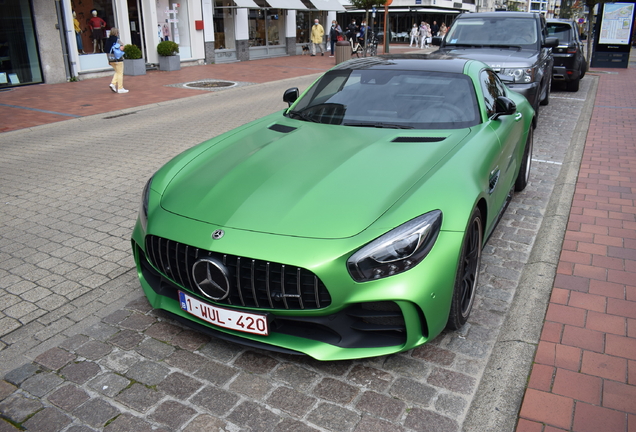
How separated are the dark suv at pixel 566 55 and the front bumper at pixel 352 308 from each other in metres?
12.9

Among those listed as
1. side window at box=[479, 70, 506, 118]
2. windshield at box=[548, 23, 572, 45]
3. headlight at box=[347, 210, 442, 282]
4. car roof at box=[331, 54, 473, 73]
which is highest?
windshield at box=[548, 23, 572, 45]

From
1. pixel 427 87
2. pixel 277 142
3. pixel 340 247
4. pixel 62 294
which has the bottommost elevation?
pixel 62 294

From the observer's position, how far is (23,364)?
2988 mm

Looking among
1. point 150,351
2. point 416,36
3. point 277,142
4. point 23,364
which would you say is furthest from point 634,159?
point 416,36

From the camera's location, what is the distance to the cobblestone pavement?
2.56 m

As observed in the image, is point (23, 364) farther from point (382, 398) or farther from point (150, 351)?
point (382, 398)

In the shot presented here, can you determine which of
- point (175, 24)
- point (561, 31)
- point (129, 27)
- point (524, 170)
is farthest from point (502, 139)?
point (175, 24)

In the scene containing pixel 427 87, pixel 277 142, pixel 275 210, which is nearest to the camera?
pixel 275 210

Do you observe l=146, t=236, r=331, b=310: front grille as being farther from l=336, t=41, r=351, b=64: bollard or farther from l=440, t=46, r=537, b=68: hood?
Result: l=336, t=41, r=351, b=64: bollard

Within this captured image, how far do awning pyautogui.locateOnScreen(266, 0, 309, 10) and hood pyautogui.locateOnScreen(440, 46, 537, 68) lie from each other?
62.4 ft

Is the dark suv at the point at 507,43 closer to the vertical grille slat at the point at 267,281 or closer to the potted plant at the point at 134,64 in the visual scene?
the vertical grille slat at the point at 267,281

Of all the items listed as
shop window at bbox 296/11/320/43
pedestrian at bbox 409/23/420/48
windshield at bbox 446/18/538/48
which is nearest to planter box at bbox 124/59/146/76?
windshield at bbox 446/18/538/48

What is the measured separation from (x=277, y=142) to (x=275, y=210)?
1.04 metres

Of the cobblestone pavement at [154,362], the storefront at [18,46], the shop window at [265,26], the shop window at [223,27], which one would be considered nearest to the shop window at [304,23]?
the shop window at [265,26]
